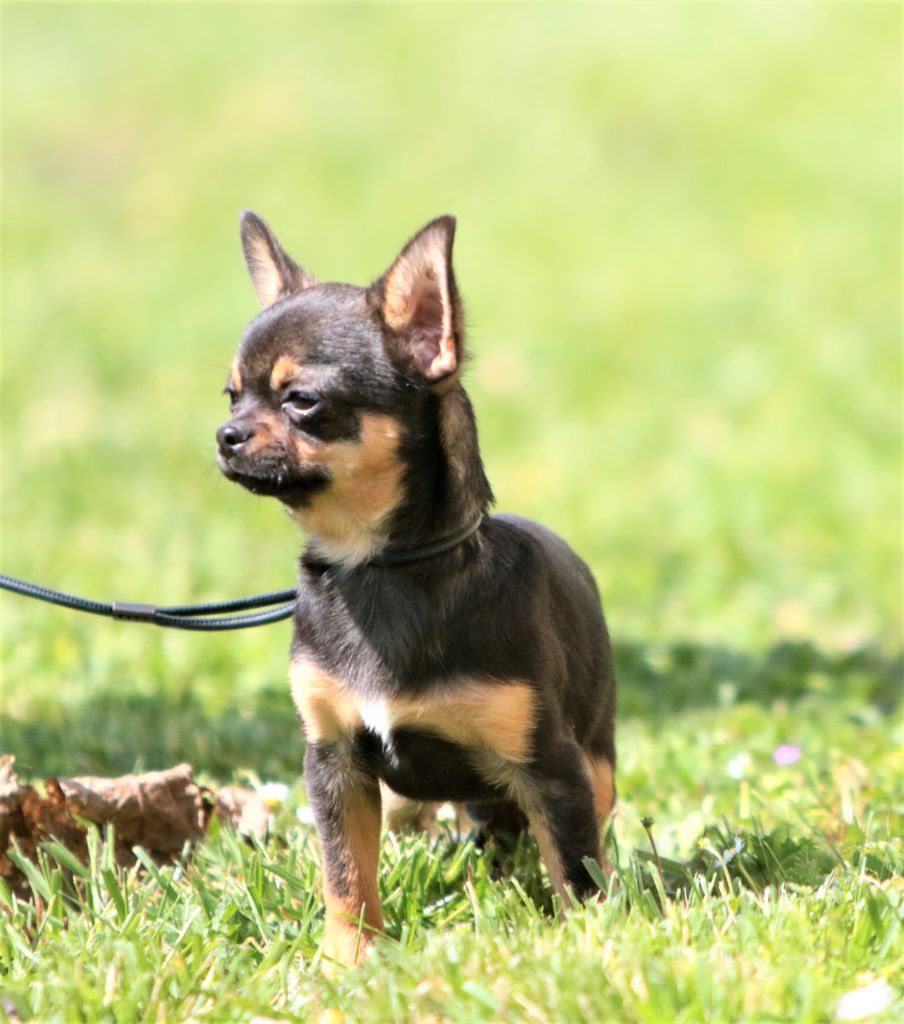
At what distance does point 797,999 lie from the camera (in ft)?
8.46

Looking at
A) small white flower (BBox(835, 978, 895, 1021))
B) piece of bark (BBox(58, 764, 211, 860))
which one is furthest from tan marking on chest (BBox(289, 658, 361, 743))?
small white flower (BBox(835, 978, 895, 1021))

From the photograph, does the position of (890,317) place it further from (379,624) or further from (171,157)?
(379,624)

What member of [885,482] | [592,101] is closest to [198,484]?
[885,482]

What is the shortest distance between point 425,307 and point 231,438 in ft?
1.85

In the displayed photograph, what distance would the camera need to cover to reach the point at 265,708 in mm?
5480

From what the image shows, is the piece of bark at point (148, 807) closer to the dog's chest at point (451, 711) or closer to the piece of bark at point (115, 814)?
the piece of bark at point (115, 814)

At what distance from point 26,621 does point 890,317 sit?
8.62 m

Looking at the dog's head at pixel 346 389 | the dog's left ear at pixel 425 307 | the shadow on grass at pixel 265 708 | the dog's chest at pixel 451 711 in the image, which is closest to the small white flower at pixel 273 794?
the shadow on grass at pixel 265 708

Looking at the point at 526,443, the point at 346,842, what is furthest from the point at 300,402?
the point at 526,443

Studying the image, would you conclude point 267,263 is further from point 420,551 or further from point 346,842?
point 346,842

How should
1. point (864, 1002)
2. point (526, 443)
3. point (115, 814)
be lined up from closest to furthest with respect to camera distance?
point (864, 1002), point (115, 814), point (526, 443)

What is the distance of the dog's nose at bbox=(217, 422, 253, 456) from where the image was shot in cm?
306

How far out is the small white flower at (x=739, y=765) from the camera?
A: 440 cm

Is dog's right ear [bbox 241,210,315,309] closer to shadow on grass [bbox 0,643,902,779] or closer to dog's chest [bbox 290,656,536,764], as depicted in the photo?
dog's chest [bbox 290,656,536,764]
